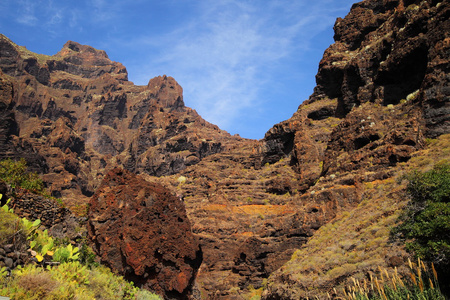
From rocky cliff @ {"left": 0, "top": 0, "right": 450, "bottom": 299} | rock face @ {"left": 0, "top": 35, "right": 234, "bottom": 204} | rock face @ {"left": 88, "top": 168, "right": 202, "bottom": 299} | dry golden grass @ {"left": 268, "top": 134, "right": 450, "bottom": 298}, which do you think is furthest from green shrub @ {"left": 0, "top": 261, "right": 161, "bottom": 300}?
rock face @ {"left": 0, "top": 35, "right": 234, "bottom": 204}

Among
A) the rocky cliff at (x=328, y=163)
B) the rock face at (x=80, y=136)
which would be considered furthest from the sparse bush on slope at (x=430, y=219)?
the rock face at (x=80, y=136)

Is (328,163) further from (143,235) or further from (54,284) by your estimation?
(54,284)

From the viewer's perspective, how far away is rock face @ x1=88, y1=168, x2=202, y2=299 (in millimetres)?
20297

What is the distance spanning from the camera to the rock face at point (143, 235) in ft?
66.6

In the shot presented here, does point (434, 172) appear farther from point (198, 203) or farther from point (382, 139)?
point (198, 203)

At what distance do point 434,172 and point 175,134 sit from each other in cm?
11349

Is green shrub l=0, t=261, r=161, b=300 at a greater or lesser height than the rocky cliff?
lesser

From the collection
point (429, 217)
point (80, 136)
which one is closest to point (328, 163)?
point (429, 217)

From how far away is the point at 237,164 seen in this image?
76875 mm

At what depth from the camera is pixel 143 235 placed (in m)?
21.3

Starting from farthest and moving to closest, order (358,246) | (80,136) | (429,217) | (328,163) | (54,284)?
1. (80,136)
2. (328,163)
3. (358,246)
4. (429,217)
5. (54,284)

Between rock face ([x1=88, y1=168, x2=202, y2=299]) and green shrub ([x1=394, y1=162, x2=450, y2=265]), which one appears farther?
rock face ([x1=88, y1=168, x2=202, y2=299])

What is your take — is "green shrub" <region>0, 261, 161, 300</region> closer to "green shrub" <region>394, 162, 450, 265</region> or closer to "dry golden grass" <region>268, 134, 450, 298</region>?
"dry golden grass" <region>268, 134, 450, 298</region>

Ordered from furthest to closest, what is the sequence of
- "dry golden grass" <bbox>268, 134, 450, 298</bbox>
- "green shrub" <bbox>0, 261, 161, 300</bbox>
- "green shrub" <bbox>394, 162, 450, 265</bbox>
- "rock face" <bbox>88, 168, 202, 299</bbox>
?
1. "dry golden grass" <bbox>268, 134, 450, 298</bbox>
2. "rock face" <bbox>88, 168, 202, 299</bbox>
3. "green shrub" <bbox>394, 162, 450, 265</bbox>
4. "green shrub" <bbox>0, 261, 161, 300</bbox>
